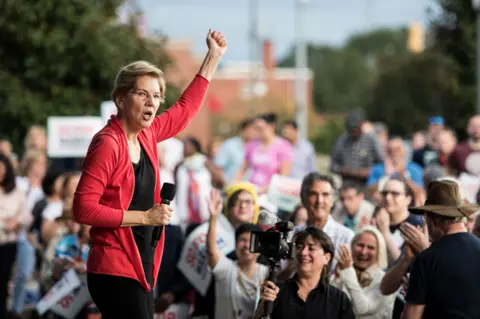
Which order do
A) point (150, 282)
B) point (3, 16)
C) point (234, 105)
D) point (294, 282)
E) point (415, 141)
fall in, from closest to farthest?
point (150, 282) < point (294, 282) < point (3, 16) < point (415, 141) < point (234, 105)

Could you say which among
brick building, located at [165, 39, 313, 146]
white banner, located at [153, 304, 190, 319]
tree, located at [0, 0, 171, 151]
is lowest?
white banner, located at [153, 304, 190, 319]

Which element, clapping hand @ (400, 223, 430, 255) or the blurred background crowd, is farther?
the blurred background crowd

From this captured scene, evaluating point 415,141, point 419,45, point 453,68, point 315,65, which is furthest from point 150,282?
point 315,65

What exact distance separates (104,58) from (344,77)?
110377mm

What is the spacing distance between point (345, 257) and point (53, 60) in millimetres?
12109

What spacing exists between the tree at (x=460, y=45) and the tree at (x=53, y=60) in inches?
406

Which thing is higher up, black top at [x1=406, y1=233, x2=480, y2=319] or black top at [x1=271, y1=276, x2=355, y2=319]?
black top at [x1=406, y1=233, x2=480, y2=319]

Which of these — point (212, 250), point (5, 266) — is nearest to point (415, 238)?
point (212, 250)

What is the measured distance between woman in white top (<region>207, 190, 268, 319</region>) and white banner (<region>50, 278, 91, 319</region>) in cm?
150

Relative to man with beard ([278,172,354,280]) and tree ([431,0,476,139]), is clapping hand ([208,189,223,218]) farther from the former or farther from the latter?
tree ([431,0,476,139])

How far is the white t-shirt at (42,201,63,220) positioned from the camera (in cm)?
1402

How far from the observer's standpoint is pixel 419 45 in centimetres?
9206

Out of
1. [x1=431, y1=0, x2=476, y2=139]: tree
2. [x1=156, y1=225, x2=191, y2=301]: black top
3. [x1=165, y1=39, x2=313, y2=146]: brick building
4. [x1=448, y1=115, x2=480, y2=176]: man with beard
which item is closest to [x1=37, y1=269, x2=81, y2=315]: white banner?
[x1=156, y1=225, x2=191, y2=301]: black top

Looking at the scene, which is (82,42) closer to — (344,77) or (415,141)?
(415,141)
